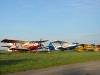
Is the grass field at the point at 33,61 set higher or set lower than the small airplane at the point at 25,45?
lower

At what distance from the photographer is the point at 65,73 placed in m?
18.6

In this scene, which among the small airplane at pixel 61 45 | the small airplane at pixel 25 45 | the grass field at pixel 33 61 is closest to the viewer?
the grass field at pixel 33 61

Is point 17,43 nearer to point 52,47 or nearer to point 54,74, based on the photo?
point 52,47

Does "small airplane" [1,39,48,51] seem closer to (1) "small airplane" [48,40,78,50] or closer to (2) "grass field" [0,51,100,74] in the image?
(1) "small airplane" [48,40,78,50]

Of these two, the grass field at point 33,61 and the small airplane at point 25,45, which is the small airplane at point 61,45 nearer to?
the small airplane at point 25,45

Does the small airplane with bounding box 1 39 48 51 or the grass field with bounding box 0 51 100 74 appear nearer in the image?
the grass field with bounding box 0 51 100 74

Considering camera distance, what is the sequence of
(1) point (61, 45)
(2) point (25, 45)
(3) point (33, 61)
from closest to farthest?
1. (3) point (33, 61)
2. (2) point (25, 45)
3. (1) point (61, 45)

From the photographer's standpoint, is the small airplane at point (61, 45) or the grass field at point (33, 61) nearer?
the grass field at point (33, 61)

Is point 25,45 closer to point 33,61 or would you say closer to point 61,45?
point 61,45

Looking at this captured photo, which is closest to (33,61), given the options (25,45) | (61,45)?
(25,45)

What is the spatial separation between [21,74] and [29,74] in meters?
0.50

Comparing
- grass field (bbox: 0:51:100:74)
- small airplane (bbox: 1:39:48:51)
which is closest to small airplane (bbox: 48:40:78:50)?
small airplane (bbox: 1:39:48:51)

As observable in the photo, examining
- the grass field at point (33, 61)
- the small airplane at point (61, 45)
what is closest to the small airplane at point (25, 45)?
the small airplane at point (61, 45)

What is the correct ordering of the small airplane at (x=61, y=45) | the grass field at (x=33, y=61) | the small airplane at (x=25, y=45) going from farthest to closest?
1. the small airplane at (x=61, y=45)
2. the small airplane at (x=25, y=45)
3. the grass field at (x=33, y=61)
